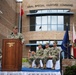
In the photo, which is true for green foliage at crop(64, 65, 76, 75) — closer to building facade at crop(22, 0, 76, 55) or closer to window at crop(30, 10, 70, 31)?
building facade at crop(22, 0, 76, 55)

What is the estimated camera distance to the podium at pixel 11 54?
10.5 metres

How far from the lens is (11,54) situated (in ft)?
34.5

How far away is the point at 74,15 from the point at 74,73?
99.1 ft

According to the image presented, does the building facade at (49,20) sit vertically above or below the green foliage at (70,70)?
above

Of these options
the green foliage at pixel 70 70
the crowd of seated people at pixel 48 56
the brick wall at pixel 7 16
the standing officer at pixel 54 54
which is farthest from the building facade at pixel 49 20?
the standing officer at pixel 54 54

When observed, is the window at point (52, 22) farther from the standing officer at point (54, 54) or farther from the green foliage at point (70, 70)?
the standing officer at point (54, 54)

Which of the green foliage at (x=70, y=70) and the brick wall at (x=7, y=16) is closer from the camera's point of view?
the green foliage at (x=70, y=70)

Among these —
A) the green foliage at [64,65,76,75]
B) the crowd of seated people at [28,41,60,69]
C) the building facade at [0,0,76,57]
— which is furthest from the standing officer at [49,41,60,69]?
the building facade at [0,0,76,57]

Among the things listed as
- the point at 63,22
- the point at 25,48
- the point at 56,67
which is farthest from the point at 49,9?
the point at 56,67

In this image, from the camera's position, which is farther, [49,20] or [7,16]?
[49,20]

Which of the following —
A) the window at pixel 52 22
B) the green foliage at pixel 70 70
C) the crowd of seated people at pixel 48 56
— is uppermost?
the window at pixel 52 22

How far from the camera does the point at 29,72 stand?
33.6 ft

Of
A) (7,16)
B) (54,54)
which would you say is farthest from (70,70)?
(7,16)

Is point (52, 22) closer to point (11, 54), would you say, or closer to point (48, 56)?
point (48, 56)
